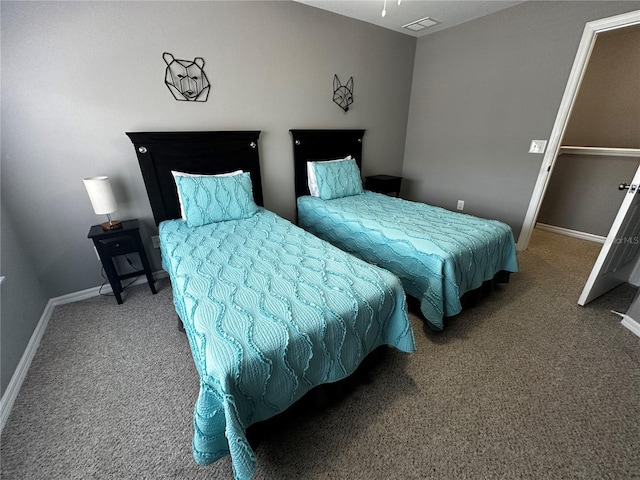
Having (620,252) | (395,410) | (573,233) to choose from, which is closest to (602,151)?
(573,233)

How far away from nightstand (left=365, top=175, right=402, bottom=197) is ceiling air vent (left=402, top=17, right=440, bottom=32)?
64.2 inches

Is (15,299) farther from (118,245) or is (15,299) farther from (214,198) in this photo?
(214,198)

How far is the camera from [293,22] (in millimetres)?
2422

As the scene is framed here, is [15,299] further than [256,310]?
Yes

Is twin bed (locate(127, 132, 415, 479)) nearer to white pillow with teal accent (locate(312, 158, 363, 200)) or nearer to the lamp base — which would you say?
the lamp base

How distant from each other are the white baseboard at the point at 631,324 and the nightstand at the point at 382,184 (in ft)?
7.50

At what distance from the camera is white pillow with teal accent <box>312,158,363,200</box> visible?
9.17 ft

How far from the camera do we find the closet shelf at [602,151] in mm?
2746

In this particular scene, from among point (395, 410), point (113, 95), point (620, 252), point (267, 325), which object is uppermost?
point (113, 95)

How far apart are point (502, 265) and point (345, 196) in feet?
5.17

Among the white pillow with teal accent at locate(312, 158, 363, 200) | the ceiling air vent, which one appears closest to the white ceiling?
the ceiling air vent

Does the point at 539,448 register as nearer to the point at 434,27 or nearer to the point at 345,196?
the point at 345,196

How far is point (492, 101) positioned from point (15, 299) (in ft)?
14.2

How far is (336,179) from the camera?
2.84m
